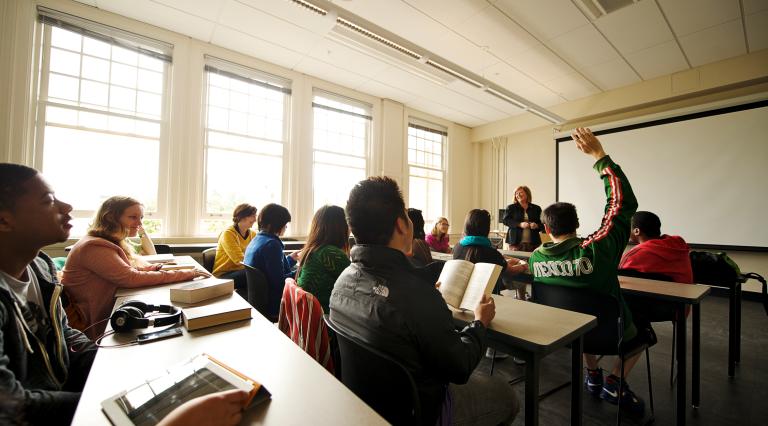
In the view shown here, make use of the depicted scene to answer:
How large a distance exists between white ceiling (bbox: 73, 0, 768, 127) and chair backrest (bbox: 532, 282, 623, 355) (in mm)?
3060

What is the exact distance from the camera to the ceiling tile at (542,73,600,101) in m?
4.97

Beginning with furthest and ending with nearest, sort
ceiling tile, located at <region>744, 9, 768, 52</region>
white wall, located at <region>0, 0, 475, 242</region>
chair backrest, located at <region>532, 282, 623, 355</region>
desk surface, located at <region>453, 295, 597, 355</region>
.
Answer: ceiling tile, located at <region>744, 9, 768, 52</region>
white wall, located at <region>0, 0, 475, 242</region>
chair backrest, located at <region>532, 282, 623, 355</region>
desk surface, located at <region>453, 295, 597, 355</region>

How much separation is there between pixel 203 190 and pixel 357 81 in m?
2.91

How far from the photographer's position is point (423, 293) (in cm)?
93

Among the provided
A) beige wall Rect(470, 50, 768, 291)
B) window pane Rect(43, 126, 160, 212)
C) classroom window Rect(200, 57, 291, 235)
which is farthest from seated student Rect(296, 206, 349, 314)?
beige wall Rect(470, 50, 768, 291)

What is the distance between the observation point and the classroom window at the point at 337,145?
17.4 feet

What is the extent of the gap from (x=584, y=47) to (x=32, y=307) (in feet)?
17.8

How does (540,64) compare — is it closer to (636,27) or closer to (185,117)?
(636,27)

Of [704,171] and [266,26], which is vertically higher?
[266,26]

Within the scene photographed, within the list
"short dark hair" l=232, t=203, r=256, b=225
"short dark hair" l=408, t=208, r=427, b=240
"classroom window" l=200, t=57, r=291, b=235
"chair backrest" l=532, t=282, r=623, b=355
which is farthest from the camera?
"classroom window" l=200, t=57, r=291, b=235

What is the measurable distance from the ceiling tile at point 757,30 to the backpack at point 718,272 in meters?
3.08

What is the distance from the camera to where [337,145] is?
5.54 metres

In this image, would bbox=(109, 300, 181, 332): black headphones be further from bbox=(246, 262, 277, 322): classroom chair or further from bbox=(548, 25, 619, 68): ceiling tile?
bbox=(548, 25, 619, 68): ceiling tile

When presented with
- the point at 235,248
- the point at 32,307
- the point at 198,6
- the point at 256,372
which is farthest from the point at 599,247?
the point at 198,6
